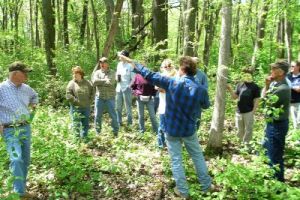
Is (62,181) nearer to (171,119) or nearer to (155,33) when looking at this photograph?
(171,119)

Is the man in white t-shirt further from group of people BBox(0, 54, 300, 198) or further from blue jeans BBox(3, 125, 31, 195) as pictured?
blue jeans BBox(3, 125, 31, 195)

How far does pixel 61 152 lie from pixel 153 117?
3.53m

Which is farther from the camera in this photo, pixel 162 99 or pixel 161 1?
pixel 161 1

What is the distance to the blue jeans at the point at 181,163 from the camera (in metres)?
5.96

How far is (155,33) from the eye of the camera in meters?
14.3

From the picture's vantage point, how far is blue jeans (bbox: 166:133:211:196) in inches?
235

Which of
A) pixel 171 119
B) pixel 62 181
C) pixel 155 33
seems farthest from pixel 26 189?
pixel 155 33

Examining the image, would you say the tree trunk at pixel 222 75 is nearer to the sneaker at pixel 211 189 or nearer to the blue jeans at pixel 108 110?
the sneaker at pixel 211 189

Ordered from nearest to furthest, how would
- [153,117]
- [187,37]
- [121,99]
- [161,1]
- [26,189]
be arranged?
[26,189]
[187,37]
[153,117]
[121,99]
[161,1]

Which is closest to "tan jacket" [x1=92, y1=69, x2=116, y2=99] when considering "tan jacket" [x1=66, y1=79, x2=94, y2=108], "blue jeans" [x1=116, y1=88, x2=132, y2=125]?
"tan jacket" [x1=66, y1=79, x2=94, y2=108]

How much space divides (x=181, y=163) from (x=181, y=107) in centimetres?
92

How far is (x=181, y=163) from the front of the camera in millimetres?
6004

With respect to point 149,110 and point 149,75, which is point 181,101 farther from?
point 149,110

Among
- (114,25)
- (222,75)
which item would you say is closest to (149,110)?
(114,25)
